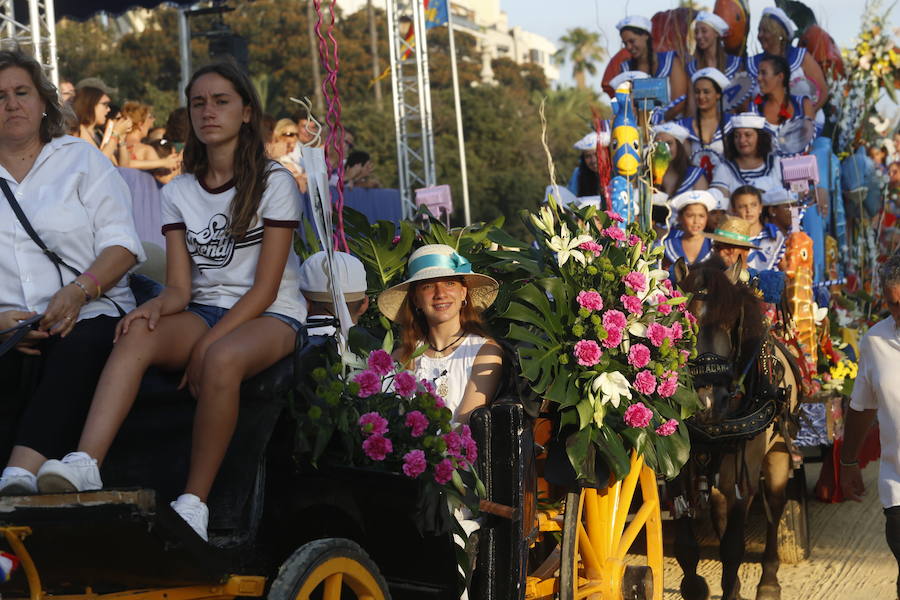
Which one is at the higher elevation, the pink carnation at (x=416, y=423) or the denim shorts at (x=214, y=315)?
the denim shorts at (x=214, y=315)

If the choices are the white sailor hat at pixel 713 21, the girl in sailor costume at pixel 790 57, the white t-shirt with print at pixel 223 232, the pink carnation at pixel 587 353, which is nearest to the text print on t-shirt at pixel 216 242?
the white t-shirt with print at pixel 223 232

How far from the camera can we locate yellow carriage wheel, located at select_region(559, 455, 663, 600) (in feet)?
17.6

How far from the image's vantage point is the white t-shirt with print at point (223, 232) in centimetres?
427

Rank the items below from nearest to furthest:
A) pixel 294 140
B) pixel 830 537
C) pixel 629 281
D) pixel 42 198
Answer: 1. pixel 42 198
2. pixel 629 281
3. pixel 830 537
4. pixel 294 140

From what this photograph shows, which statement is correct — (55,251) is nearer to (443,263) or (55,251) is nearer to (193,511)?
(193,511)

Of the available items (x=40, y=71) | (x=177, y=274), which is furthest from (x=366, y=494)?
(x=40, y=71)

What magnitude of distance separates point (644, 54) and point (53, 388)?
1117 centimetres

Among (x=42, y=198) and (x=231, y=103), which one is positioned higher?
(x=231, y=103)

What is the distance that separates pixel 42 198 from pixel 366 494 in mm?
1363

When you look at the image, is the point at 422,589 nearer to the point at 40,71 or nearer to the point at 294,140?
the point at 40,71

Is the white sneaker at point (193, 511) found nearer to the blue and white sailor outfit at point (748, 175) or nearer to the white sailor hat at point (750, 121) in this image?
the blue and white sailor outfit at point (748, 175)

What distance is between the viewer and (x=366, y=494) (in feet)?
13.4

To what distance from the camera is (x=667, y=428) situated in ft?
18.1

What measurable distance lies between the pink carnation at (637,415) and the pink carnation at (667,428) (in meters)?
0.18
